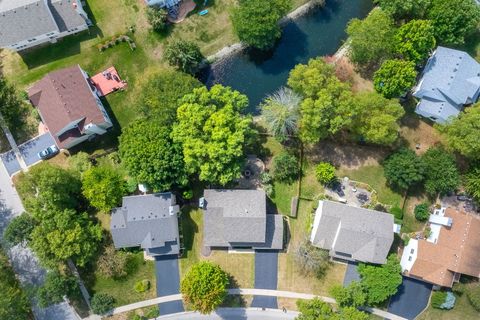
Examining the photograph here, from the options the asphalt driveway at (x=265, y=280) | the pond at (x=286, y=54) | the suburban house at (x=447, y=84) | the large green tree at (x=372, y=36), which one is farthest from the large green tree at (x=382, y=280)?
the pond at (x=286, y=54)

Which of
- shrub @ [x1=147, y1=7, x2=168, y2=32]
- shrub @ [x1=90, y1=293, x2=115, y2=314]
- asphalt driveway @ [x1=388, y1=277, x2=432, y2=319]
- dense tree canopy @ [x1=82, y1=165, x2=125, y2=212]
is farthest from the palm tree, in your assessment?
shrub @ [x1=90, y1=293, x2=115, y2=314]

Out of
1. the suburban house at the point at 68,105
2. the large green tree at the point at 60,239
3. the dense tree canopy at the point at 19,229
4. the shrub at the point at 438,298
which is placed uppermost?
the suburban house at the point at 68,105

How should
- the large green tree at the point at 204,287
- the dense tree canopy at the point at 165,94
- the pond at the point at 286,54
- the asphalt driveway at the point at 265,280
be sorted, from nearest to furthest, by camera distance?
the large green tree at the point at 204,287 < the dense tree canopy at the point at 165,94 < the asphalt driveway at the point at 265,280 < the pond at the point at 286,54

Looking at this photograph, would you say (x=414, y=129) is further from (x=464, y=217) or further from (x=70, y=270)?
(x=70, y=270)

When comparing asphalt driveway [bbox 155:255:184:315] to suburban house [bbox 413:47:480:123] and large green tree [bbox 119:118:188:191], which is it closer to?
large green tree [bbox 119:118:188:191]

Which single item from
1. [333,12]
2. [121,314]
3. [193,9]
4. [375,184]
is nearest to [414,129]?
[375,184]

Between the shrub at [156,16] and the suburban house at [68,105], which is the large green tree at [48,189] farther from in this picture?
the shrub at [156,16]

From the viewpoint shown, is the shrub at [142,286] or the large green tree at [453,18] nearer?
the large green tree at [453,18]

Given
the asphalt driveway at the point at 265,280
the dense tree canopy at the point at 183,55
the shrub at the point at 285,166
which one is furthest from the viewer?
the asphalt driveway at the point at 265,280
